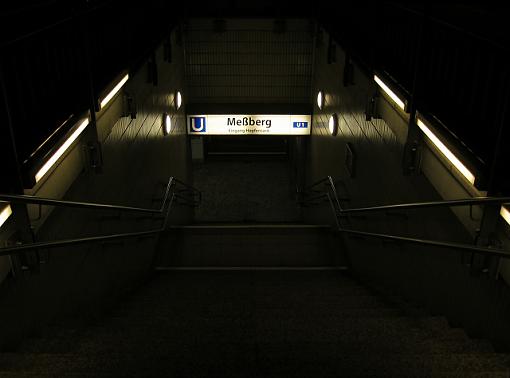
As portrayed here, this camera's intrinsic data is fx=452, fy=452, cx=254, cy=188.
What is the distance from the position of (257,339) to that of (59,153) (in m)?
1.77

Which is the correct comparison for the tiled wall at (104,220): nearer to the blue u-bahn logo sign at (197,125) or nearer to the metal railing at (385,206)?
the blue u-bahn logo sign at (197,125)

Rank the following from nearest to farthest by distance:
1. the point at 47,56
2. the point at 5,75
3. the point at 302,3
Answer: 1. the point at 5,75
2. the point at 47,56
3. the point at 302,3

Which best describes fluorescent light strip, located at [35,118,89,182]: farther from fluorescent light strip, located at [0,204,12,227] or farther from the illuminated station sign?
the illuminated station sign

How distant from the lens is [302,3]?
818cm

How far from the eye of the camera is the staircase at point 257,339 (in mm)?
2482

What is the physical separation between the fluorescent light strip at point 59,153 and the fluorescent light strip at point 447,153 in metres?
2.43

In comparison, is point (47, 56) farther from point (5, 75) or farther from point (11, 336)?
point (11, 336)

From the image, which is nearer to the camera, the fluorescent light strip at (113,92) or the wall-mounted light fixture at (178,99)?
the fluorescent light strip at (113,92)

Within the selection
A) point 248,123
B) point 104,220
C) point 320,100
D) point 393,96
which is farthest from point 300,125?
point 104,220

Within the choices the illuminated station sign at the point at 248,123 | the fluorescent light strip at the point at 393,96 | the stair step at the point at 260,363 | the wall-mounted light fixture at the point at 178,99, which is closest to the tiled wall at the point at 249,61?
the illuminated station sign at the point at 248,123

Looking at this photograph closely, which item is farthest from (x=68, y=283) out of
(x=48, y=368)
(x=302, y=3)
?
(x=302, y=3)

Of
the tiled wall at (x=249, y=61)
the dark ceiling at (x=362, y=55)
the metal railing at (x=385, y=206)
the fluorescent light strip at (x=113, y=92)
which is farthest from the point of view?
the tiled wall at (x=249, y=61)

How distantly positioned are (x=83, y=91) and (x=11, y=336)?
175cm

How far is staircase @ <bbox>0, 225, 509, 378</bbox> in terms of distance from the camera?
2482 mm
